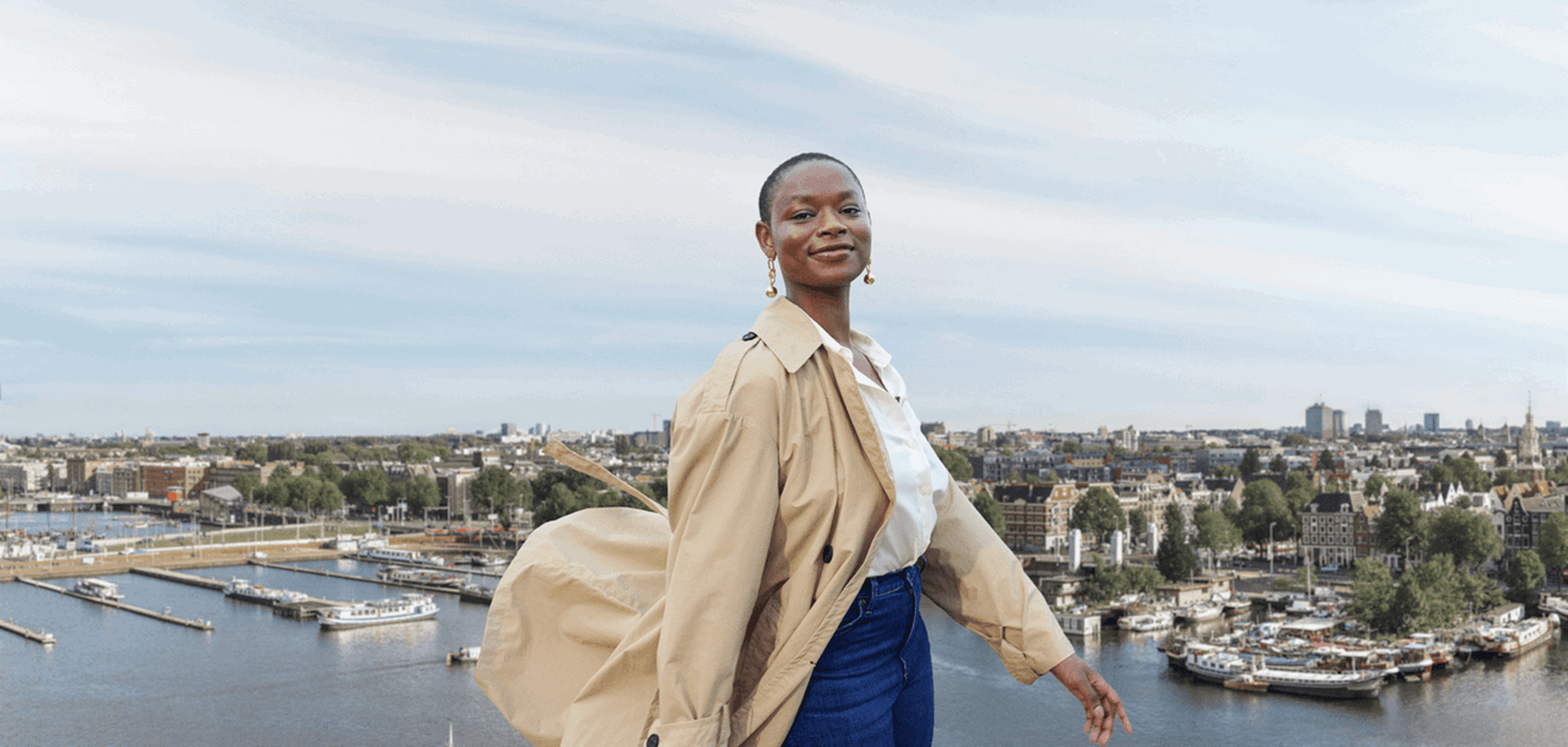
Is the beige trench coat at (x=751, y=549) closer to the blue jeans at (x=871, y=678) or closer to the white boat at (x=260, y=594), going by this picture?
the blue jeans at (x=871, y=678)

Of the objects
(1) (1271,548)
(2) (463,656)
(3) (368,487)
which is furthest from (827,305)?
(3) (368,487)

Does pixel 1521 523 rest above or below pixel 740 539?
below

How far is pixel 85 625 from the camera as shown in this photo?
1897 cm

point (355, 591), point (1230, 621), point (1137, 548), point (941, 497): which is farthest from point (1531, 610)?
point (941, 497)

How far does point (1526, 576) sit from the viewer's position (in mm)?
20234

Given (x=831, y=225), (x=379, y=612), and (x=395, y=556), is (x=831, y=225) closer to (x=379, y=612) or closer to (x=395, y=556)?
(x=379, y=612)

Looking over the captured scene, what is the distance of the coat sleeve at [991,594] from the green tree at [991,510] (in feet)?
74.9

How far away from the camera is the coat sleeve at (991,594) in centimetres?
128

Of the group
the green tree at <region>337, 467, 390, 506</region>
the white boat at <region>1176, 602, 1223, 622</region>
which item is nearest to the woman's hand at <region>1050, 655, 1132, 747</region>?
the white boat at <region>1176, 602, 1223, 622</region>

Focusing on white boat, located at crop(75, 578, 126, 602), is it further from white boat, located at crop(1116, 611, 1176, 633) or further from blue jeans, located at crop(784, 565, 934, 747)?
blue jeans, located at crop(784, 565, 934, 747)

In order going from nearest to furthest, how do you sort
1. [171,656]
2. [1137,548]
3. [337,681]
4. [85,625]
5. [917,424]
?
1. [917,424]
2. [337,681]
3. [171,656]
4. [85,625]
5. [1137,548]

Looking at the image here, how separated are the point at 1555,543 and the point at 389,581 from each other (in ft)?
73.6

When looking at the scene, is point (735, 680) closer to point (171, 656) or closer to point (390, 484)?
point (171, 656)

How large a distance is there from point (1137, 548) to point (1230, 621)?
8.98m
